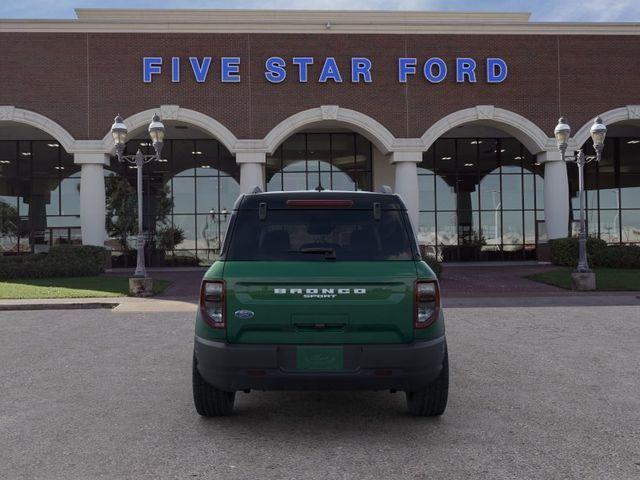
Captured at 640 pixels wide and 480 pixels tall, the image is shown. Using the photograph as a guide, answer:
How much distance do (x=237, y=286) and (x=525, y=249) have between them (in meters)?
28.7

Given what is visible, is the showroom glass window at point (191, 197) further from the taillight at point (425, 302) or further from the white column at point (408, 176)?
the taillight at point (425, 302)

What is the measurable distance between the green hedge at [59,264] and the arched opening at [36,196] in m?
8.14

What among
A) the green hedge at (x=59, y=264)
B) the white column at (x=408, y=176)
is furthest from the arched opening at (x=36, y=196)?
the white column at (x=408, y=176)

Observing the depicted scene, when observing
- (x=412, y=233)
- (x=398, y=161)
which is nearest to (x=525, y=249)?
(x=398, y=161)

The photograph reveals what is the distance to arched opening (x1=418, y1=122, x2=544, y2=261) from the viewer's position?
1197 inches

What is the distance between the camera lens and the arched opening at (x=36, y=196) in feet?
97.6

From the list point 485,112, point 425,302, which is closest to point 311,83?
point 485,112

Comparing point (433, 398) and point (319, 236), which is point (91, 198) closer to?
point (319, 236)

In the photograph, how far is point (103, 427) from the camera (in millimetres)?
4887

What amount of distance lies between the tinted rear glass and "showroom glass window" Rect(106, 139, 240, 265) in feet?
83.0

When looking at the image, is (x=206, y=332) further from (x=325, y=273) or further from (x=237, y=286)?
(x=325, y=273)

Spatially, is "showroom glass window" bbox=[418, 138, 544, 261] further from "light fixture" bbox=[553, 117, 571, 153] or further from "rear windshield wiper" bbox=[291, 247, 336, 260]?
"rear windshield wiper" bbox=[291, 247, 336, 260]

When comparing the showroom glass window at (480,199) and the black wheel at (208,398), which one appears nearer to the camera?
the black wheel at (208,398)

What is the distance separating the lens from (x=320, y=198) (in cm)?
463
